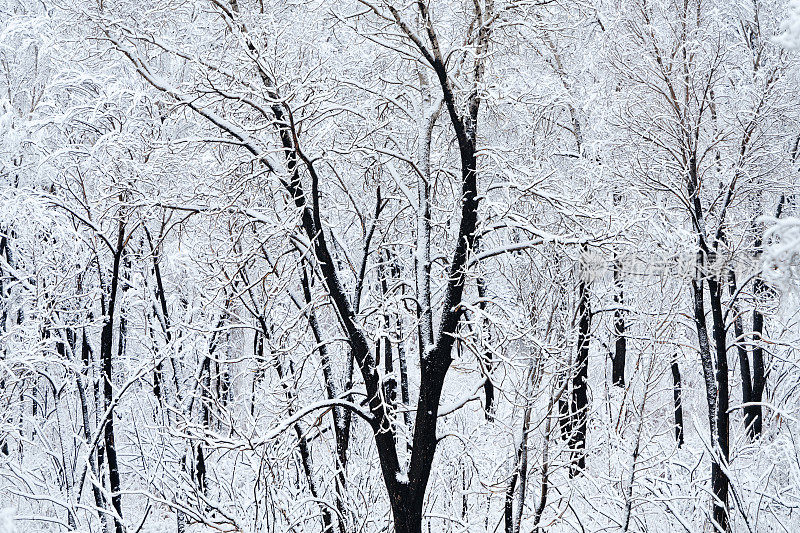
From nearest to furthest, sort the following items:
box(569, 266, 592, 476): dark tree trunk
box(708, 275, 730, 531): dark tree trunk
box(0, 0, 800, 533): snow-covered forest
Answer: box(0, 0, 800, 533): snow-covered forest
box(569, 266, 592, 476): dark tree trunk
box(708, 275, 730, 531): dark tree trunk

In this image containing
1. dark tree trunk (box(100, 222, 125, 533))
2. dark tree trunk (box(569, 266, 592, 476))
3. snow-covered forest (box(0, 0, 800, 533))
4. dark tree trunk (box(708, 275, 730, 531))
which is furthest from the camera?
dark tree trunk (box(100, 222, 125, 533))

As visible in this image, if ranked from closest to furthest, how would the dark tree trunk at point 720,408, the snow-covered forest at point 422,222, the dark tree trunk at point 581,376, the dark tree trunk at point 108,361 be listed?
the snow-covered forest at point 422,222 → the dark tree trunk at point 581,376 → the dark tree trunk at point 720,408 → the dark tree trunk at point 108,361

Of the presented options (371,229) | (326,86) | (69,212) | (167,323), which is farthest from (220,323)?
(326,86)

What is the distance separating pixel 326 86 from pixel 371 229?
8.46ft

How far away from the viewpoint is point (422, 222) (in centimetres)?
809

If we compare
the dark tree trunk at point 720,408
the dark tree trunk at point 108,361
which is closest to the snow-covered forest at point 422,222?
the dark tree trunk at point 720,408

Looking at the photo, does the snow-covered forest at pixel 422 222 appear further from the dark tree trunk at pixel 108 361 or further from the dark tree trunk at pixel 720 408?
the dark tree trunk at pixel 108 361

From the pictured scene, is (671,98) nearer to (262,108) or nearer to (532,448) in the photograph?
(532,448)

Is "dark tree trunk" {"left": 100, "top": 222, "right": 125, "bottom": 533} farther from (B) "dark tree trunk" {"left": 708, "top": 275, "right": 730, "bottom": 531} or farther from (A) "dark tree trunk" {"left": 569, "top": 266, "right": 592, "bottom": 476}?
(B) "dark tree trunk" {"left": 708, "top": 275, "right": 730, "bottom": 531}

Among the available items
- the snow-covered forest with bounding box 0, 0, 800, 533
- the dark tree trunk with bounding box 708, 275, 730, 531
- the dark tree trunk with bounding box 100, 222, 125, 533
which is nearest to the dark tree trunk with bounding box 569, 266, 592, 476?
the snow-covered forest with bounding box 0, 0, 800, 533

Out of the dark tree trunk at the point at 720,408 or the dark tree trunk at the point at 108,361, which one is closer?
the dark tree trunk at the point at 720,408

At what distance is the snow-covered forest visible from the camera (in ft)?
24.1

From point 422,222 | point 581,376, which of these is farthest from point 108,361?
point 581,376

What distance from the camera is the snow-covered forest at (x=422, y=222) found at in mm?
7340
